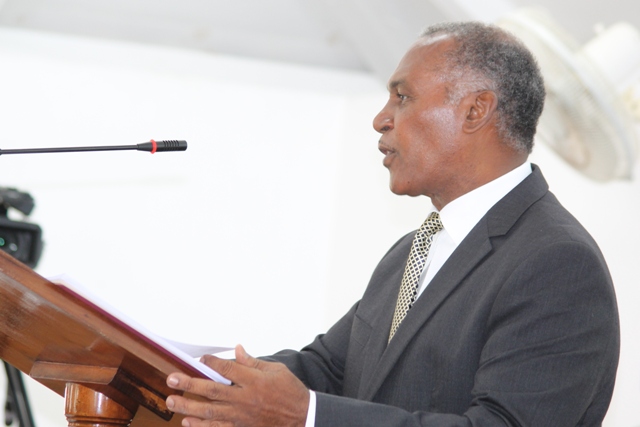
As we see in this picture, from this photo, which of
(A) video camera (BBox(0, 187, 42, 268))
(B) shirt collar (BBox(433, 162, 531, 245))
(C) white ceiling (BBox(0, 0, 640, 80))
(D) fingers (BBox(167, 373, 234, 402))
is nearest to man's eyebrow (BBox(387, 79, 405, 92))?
(B) shirt collar (BBox(433, 162, 531, 245))

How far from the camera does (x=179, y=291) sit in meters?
4.70

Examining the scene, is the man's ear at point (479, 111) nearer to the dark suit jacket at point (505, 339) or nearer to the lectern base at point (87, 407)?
the dark suit jacket at point (505, 339)

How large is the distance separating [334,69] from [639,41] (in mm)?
2383

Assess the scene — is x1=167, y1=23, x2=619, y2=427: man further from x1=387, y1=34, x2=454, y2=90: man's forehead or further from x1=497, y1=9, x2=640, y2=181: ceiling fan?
x1=497, y1=9, x2=640, y2=181: ceiling fan

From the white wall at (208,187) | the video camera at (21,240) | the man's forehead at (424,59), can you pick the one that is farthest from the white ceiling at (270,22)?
the man's forehead at (424,59)

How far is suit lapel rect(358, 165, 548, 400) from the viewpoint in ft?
6.18

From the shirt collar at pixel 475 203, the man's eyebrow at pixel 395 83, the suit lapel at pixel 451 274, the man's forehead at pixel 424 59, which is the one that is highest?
the man's forehead at pixel 424 59

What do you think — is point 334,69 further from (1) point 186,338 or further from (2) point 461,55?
(2) point 461,55

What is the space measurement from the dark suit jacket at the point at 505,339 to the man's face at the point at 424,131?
19 cm

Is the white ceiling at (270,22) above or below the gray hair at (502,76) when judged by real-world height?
above

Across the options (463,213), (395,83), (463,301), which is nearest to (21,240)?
(395,83)

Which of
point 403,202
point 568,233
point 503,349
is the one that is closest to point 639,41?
point 568,233

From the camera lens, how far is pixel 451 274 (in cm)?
192

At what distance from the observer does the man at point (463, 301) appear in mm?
1572
